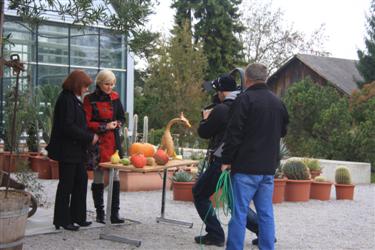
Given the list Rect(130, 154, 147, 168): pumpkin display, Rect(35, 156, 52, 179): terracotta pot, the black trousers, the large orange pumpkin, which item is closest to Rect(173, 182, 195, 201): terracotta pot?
the large orange pumpkin

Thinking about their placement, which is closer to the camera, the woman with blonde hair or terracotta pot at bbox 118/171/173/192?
the woman with blonde hair

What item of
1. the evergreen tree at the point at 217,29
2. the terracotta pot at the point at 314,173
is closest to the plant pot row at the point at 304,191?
the terracotta pot at the point at 314,173

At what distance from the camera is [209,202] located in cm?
580

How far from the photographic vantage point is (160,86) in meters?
24.0

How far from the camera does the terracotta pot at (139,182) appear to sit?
9869 mm

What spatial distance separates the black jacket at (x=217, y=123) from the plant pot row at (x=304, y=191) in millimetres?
3407

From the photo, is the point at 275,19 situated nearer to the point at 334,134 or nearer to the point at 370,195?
the point at 334,134

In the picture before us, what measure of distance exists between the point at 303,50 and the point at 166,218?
3259 centimetres

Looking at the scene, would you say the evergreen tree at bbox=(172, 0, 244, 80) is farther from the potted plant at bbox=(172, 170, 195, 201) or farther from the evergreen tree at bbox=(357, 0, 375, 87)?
the potted plant at bbox=(172, 170, 195, 201)

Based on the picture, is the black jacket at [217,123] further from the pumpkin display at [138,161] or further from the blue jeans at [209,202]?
the pumpkin display at [138,161]

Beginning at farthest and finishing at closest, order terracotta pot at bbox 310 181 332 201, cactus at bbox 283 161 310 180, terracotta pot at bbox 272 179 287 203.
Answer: terracotta pot at bbox 310 181 332 201 < cactus at bbox 283 161 310 180 < terracotta pot at bbox 272 179 287 203

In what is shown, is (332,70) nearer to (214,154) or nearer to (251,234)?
(251,234)

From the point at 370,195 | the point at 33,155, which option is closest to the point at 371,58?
the point at 370,195

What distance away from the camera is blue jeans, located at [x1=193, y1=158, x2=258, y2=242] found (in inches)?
221
